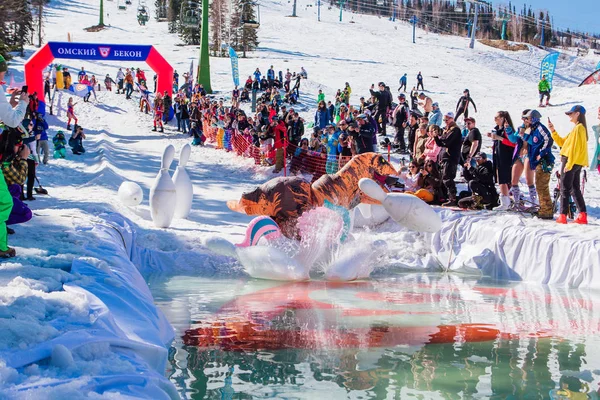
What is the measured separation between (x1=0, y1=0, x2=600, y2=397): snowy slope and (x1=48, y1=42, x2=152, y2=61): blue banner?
7.77 ft

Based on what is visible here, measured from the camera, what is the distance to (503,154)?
35.3 feet

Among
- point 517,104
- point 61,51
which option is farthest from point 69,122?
point 517,104

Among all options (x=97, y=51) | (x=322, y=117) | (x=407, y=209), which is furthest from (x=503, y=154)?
(x=97, y=51)

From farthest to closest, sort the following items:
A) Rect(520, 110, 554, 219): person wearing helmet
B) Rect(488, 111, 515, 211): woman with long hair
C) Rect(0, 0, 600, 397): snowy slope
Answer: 1. Rect(488, 111, 515, 211): woman with long hair
2. Rect(520, 110, 554, 219): person wearing helmet
3. Rect(0, 0, 600, 397): snowy slope

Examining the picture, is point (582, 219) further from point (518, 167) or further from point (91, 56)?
point (91, 56)

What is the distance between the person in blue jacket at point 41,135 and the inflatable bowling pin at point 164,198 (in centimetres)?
438

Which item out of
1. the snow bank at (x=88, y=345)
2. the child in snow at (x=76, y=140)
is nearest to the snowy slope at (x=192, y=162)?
the snow bank at (x=88, y=345)

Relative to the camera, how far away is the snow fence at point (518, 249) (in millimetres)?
8305

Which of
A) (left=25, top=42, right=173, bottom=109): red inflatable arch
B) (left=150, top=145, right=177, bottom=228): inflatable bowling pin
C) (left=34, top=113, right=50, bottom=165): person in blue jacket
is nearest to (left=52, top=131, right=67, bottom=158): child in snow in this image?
(left=34, top=113, right=50, bottom=165): person in blue jacket

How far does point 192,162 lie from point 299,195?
975 centimetres

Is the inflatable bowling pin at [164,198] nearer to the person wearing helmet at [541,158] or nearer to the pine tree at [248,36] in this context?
the person wearing helmet at [541,158]

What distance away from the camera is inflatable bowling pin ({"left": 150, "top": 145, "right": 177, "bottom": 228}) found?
34.2 feet

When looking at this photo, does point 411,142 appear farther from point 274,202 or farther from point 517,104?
point 517,104

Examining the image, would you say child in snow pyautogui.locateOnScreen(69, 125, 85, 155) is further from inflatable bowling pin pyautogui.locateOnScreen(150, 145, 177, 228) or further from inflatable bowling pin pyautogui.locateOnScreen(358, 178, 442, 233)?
inflatable bowling pin pyautogui.locateOnScreen(358, 178, 442, 233)
